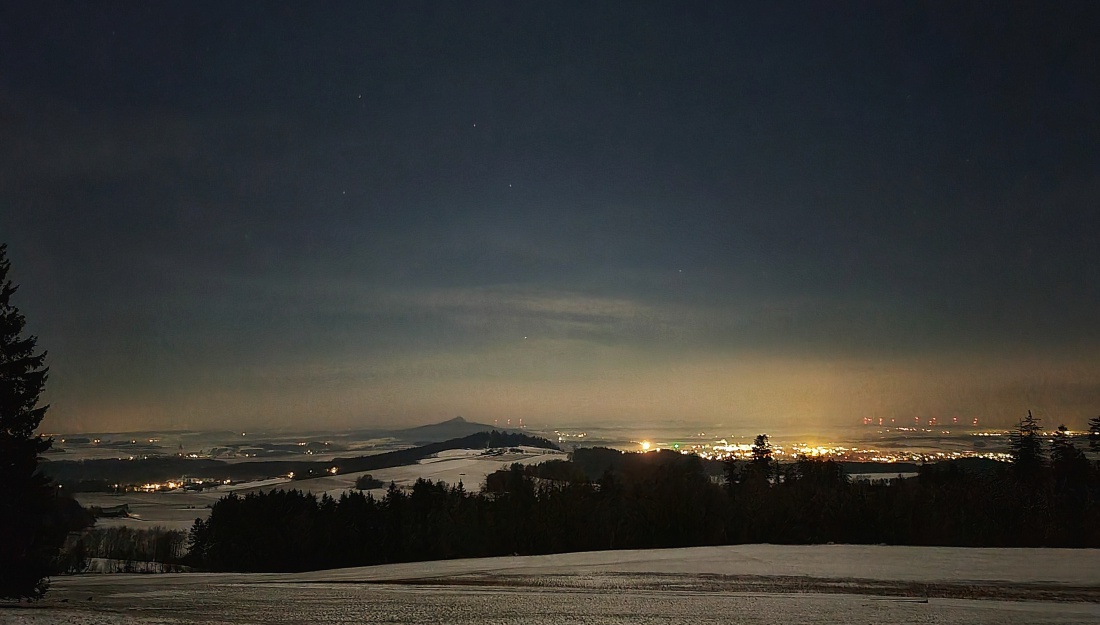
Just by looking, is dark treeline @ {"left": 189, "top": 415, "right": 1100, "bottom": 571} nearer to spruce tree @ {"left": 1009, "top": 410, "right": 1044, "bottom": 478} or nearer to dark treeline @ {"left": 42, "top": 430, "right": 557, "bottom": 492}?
spruce tree @ {"left": 1009, "top": 410, "right": 1044, "bottom": 478}

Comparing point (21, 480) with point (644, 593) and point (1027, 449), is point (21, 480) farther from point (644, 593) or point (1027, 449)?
point (1027, 449)

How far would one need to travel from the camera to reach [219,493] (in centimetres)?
12888

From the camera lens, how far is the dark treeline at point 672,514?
6850 centimetres

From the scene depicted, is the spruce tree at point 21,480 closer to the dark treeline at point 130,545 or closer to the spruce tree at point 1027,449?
the dark treeline at point 130,545

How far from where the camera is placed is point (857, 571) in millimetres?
38469

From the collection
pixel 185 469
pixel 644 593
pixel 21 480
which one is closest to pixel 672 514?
pixel 644 593

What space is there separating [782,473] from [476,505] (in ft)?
141

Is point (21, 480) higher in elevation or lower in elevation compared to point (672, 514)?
higher

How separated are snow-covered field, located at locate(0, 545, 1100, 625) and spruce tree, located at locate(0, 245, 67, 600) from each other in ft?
5.43

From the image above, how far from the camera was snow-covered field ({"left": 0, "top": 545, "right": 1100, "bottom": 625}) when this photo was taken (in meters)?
25.1

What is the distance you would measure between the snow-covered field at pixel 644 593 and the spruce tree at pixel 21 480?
166cm

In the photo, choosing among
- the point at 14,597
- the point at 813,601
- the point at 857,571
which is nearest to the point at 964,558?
the point at 857,571

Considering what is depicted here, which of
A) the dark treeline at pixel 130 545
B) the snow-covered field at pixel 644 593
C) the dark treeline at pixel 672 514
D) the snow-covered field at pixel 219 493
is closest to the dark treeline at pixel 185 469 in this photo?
the snow-covered field at pixel 219 493

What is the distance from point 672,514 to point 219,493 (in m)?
94.7
